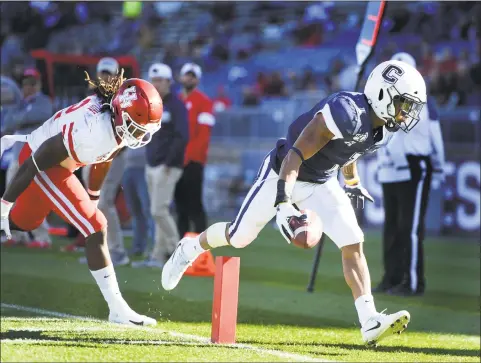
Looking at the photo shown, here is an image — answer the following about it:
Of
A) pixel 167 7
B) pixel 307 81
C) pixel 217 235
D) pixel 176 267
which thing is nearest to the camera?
pixel 217 235

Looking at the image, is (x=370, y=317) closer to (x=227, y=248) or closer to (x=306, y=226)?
(x=306, y=226)

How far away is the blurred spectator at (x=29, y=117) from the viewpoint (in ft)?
33.7

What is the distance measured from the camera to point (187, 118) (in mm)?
9953

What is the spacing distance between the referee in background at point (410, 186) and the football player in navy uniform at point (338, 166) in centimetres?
270

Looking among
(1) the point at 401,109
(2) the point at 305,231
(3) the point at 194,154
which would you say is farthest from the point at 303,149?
(3) the point at 194,154

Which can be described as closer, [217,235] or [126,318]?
[126,318]

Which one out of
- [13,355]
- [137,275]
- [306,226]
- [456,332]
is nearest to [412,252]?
[456,332]

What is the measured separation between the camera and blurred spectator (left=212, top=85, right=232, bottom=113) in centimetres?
1846

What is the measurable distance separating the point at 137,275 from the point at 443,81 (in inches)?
366

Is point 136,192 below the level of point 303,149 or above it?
below

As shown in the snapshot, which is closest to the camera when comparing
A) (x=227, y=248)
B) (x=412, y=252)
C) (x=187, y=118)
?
(x=412, y=252)

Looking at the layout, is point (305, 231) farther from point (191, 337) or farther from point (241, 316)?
point (241, 316)

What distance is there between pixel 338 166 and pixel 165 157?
3959 mm

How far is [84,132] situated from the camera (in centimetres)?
596
